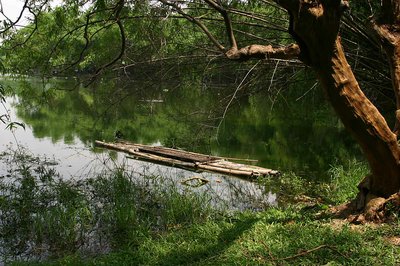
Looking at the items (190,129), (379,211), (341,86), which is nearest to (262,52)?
(341,86)

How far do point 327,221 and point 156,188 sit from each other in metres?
3.83

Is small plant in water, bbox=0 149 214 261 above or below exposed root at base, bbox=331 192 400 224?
below

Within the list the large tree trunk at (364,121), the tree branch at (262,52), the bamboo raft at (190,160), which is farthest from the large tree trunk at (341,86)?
the bamboo raft at (190,160)

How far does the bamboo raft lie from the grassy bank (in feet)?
2.96

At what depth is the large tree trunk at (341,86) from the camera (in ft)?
12.7

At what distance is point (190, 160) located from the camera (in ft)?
38.6

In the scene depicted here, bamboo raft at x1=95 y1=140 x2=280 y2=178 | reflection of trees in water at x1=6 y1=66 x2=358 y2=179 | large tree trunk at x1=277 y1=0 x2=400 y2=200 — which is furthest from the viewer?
bamboo raft at x1=95 y1=140 x2=280 y2=178

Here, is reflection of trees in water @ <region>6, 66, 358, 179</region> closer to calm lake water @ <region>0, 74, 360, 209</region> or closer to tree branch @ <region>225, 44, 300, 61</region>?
calm lake water @ <region>0, 74, 360, 209</region>

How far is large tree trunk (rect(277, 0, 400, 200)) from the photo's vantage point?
12.7 feet

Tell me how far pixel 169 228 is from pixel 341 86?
10.6 feet

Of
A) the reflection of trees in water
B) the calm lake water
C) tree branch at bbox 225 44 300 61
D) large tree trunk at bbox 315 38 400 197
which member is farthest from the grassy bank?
tree branch at bbox 225 44 300 61

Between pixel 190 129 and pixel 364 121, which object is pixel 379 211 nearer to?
pixel 364 121

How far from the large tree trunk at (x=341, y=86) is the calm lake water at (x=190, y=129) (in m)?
2.05

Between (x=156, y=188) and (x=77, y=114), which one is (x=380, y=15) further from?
(x=77, y=114)
